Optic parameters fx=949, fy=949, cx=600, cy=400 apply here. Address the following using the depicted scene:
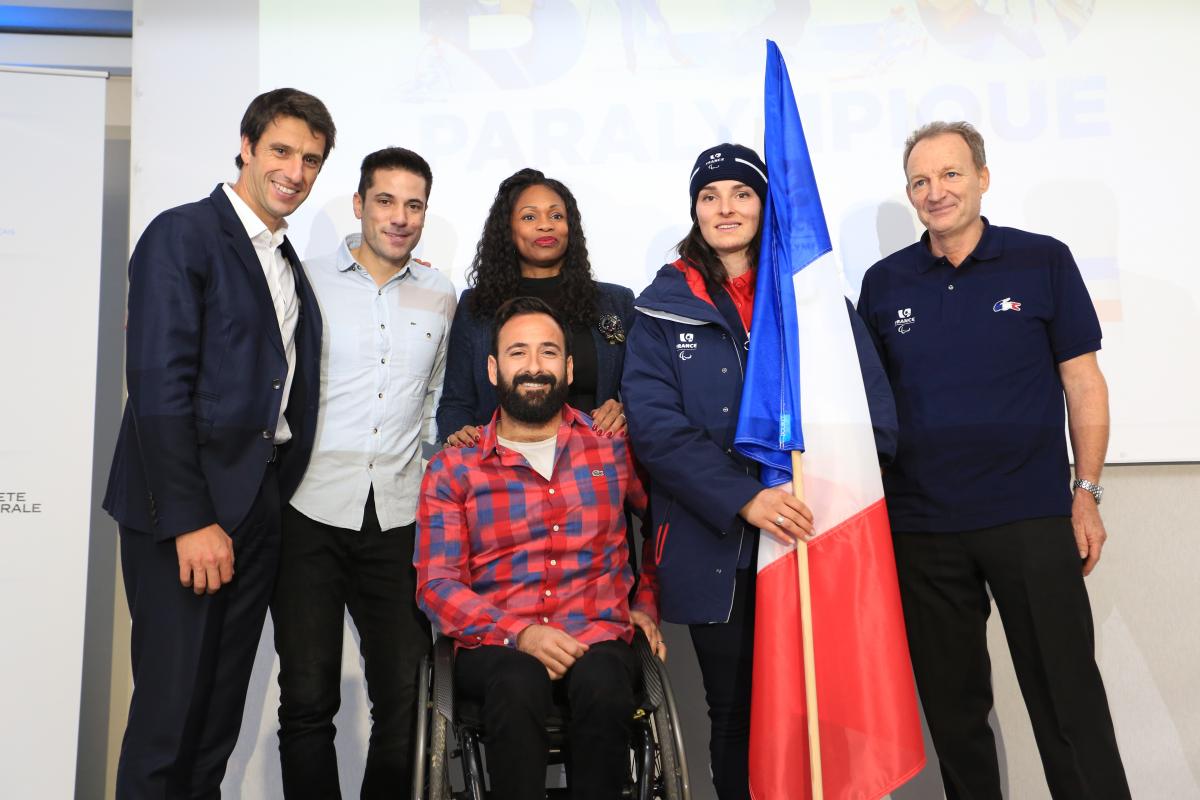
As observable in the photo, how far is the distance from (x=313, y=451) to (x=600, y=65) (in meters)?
1.73

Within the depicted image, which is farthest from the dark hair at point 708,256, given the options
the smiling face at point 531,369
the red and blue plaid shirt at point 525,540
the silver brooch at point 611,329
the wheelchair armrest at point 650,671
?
the wheelchair armrest at point 650,671

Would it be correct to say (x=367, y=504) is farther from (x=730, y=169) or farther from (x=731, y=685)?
(x=730, y=169)

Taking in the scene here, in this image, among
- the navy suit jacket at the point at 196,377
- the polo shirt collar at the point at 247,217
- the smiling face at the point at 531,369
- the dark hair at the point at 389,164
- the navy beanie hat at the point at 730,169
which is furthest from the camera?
the dark hair at the point at 389,164

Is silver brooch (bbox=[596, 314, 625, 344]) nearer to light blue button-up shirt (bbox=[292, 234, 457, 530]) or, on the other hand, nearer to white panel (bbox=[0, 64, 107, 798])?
light blue button-up shirt (bbox=[292, 234, 457, 530])

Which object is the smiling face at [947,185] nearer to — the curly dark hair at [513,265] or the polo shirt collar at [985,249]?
the polo shirt collar at [985,249]

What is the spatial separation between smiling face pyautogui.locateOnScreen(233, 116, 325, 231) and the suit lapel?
0.24ft

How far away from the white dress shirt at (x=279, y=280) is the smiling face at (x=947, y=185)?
1592mm

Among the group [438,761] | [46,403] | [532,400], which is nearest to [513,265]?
[532,400]

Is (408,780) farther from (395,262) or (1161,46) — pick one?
(1161,46)

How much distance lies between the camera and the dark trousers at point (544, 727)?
1832 millimetres

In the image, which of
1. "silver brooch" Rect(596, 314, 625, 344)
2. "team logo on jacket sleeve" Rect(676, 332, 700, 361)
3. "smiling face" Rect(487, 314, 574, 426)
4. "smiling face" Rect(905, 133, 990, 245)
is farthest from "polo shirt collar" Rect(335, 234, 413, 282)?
"smiling face" Rect(905, 133, 990, 245)

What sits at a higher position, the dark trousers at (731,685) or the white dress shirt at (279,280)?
the white dress shirt at (279,280)

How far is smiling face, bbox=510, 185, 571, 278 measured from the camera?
8.67ft

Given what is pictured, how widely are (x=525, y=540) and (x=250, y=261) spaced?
88 cm
